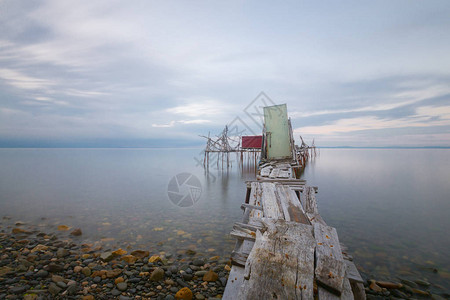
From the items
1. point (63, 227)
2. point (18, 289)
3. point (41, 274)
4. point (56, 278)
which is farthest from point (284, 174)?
point (63, 227)

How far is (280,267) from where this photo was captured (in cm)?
275

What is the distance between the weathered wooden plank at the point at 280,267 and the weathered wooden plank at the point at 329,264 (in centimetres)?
11

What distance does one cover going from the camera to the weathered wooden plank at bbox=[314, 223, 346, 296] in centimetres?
261

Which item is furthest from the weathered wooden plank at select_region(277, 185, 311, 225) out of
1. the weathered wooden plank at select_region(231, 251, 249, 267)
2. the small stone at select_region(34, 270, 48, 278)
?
the small stone at select_region(34, 270, 48, 278)

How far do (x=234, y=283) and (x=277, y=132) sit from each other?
13423mm

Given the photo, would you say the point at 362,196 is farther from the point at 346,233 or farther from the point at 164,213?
the point at 164,213

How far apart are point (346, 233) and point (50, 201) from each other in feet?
57.7

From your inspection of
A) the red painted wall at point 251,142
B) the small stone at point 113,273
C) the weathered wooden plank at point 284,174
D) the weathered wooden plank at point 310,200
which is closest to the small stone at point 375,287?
the weathered wooden plank at point 310,200

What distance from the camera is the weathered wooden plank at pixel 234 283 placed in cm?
277

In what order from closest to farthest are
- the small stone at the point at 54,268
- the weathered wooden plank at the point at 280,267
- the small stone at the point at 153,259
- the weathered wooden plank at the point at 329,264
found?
the weathered wooden plank at the point at 280,267
the weathered wooden plank at the point at 329,264
the small stone at the point at 54,268
the small stone at the point at 153,259

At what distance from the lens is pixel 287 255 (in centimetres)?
292

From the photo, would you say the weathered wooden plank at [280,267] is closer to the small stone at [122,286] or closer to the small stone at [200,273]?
the small stone at [200,273]

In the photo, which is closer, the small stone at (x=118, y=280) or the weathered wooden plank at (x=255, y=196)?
the small stone at (x=118, y=280)

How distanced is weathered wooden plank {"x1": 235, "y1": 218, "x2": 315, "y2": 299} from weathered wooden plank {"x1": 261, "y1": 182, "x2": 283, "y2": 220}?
1.20 m
